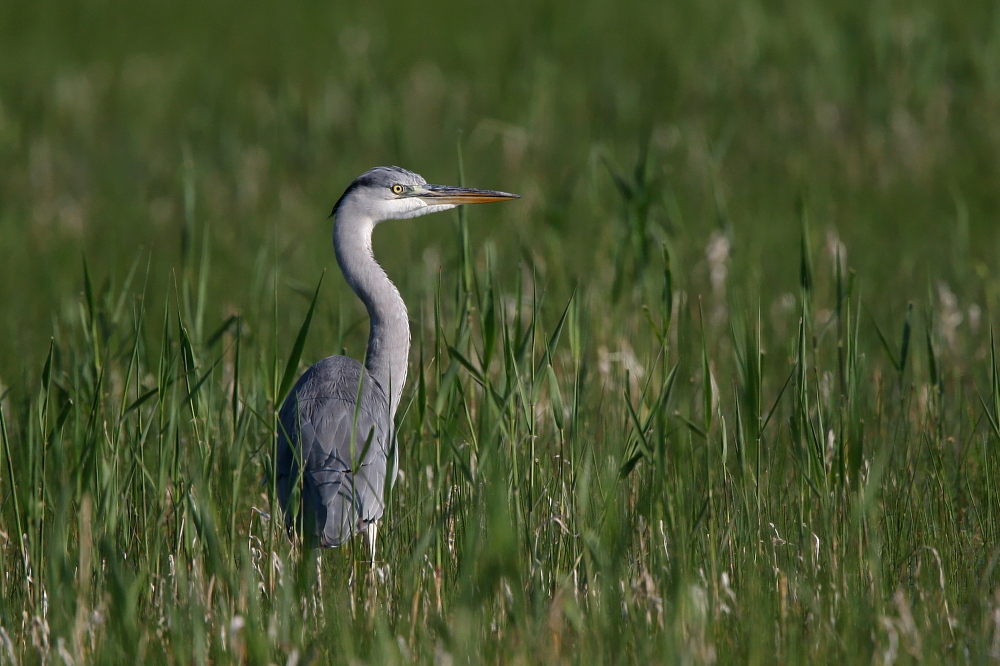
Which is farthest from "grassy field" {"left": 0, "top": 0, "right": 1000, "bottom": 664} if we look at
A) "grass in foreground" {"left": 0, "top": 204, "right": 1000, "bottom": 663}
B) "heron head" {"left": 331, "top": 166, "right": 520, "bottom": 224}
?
"heron head" {"left": 331, "top": 166, "right": 520, "bottom": 224}

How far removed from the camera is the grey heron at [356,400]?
130 inches

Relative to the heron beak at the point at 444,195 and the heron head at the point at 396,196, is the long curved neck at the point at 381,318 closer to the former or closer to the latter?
the heron head at the point at 396,196

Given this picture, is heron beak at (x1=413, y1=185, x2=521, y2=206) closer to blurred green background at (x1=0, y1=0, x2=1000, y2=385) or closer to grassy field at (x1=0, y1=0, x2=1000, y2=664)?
grassy field at (x1=0, y1=0, x2=1000, y2=664)

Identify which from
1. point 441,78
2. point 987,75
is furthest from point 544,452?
point 441,78

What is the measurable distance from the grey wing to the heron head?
0.63 metres

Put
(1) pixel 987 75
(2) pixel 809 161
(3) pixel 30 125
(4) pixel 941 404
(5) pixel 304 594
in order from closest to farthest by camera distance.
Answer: (5) pixel 304 594, (4) pixel 941 404, (2) pixel 809 161, (1) pixel 987 75, (3) pixel 30 125

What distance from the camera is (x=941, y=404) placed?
141 inches

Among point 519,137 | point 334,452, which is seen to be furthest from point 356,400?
point 519,137

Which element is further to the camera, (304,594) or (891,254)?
(891,254)

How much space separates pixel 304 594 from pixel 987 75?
25.5 ft

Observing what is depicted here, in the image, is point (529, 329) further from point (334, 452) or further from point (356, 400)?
point (334, 452)

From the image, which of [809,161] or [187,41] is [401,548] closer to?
[809,161]

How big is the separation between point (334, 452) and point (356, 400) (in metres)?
0.22

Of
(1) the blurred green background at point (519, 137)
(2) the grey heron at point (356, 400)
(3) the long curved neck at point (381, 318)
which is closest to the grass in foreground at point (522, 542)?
(2) the grey heron at point (356, 400)
